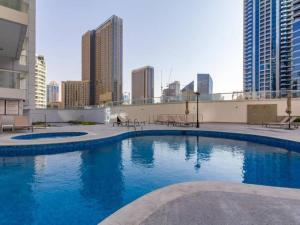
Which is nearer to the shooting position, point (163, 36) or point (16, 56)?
point (16, 56)

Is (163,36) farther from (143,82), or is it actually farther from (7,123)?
(143,82)

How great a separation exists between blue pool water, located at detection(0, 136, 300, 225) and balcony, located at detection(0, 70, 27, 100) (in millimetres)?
6819

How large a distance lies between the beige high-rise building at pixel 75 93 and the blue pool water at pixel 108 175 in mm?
49204

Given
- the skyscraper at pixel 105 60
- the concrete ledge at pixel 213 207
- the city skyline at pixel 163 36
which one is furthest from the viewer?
the skyscraper at pixel 105 60

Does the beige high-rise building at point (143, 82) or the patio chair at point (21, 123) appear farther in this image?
the beige high-rise building at point (143, 82)

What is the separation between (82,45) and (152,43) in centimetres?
3987

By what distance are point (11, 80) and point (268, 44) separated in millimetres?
89076

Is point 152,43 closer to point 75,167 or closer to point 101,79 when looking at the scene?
point 75,167

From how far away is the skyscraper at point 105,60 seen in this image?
171ft

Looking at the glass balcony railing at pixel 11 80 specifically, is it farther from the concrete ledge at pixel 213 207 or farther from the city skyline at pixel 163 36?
the concrete ledge at pixel 213 207

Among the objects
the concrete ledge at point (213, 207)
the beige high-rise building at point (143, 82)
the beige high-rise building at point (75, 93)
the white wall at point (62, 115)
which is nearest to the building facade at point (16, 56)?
the white wall at point (62, 115)

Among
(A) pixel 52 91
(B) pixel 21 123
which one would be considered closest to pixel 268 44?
(B) pixel 21 123

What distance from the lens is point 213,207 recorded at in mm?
2760

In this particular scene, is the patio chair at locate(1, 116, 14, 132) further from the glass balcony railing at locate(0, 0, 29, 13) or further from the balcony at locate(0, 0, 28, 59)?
the glass balcony railing at locate(0, 0, 29, 13)
